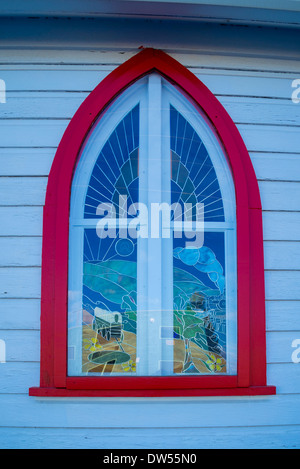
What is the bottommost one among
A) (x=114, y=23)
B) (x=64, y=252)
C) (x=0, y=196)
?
(x=64, y=252)

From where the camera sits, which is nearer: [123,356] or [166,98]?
[123,356]

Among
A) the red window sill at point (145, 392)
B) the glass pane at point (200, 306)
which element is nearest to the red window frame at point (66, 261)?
the red window sill at point (145, 392)

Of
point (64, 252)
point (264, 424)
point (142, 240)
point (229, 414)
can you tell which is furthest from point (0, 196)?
point (264, 424)

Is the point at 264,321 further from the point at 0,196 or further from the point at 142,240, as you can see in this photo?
the point at 0,196

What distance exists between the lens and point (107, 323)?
2.17m

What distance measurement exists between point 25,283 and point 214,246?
1191 mm

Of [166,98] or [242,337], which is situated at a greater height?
[166,98]

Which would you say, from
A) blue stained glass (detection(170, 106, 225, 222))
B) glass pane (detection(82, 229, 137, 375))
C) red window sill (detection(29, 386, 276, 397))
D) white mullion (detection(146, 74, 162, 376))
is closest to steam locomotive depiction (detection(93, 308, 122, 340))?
glass pane (detection(82, 229, 137, 375))

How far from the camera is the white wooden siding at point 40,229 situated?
6.84ft

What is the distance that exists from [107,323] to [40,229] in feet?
2.33

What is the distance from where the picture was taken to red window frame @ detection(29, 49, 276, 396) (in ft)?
6.82

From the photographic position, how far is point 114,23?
2.28m

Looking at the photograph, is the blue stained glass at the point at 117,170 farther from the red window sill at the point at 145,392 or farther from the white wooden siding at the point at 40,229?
the red window sill at the point at 145,392

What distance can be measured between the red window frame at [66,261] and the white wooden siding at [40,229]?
0.21ft
